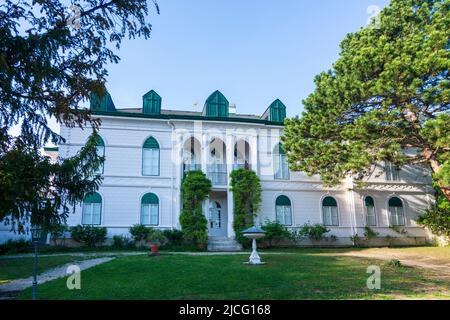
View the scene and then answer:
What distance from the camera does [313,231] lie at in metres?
20.9

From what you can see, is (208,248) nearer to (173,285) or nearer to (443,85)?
(173,285)

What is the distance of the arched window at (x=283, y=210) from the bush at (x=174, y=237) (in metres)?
6.34

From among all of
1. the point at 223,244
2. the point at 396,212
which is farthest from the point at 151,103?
the point at 396,212

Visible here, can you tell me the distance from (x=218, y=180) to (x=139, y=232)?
572cm

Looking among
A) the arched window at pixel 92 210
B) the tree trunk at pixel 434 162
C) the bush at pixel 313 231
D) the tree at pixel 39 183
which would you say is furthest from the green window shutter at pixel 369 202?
the tree at pixel 39 183

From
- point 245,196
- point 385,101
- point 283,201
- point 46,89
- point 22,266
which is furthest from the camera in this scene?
point 283,201

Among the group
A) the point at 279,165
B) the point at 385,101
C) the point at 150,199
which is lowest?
the point at 150,199

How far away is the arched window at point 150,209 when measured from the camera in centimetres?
2009

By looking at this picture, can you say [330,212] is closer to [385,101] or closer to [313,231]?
[313,231]

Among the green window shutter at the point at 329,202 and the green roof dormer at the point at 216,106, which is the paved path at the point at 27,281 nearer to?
the green roof dormer at the point at 216,106

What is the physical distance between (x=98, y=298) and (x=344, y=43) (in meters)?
17.0

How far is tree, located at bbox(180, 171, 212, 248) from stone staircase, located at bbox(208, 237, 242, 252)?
844mm

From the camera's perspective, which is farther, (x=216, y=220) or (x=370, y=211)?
(x=370, y=211)
